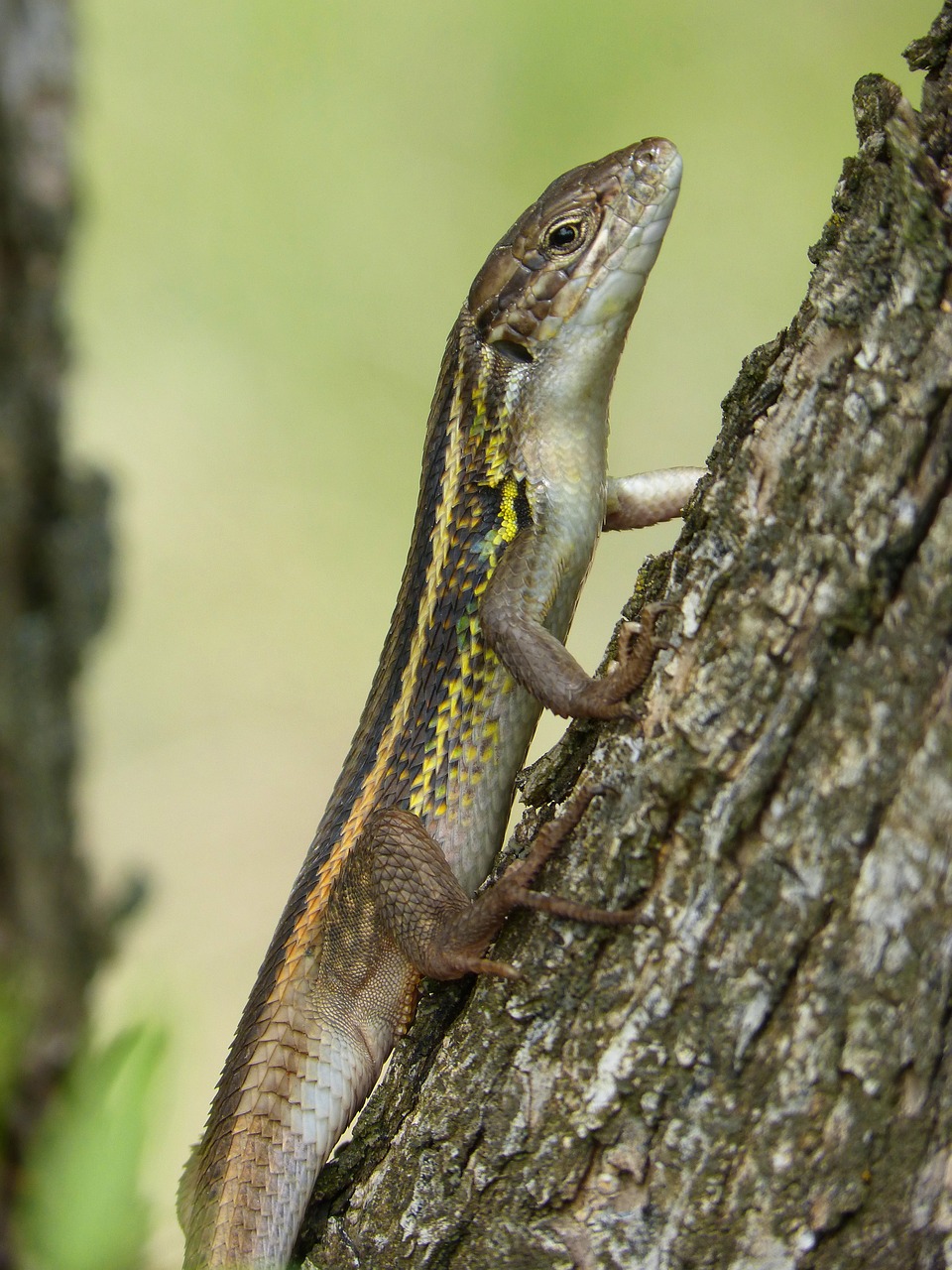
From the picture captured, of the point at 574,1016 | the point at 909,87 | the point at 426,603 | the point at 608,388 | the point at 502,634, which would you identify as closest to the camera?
the point at 574,1016

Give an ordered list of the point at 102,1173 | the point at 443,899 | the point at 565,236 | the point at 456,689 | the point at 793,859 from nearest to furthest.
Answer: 1. the point at 102,1173
2. the point at 793,859
3. the point at 443,899
4. the point at 456,689
5. the point at 565,236

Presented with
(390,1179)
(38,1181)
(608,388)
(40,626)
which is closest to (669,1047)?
(390,1179)

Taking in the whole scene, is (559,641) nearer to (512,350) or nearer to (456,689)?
(456,689)

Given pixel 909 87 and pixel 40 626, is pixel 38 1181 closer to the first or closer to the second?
pixel 40 626

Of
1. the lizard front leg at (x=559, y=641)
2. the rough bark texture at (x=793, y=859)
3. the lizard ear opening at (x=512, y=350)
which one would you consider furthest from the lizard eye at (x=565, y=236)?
the rough bark texture at (x=793, y=859)

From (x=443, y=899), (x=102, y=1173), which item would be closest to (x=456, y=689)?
(x=443, y=899)

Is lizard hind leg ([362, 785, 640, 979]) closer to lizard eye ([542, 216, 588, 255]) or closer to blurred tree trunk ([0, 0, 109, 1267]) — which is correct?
blurred tree trunk ([0, 0, 109, 1267])

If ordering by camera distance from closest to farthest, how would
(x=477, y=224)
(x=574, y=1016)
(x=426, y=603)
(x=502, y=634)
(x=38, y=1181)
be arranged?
1. (x=38, y=1181)
2. (x=574, y=1016)
3. (x=502, y=634)
4. (x=426, y=603)
5. (x=477, y=224)

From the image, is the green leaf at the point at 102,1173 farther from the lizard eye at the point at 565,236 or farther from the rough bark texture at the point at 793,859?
the lizard eye at the point at 565,236
